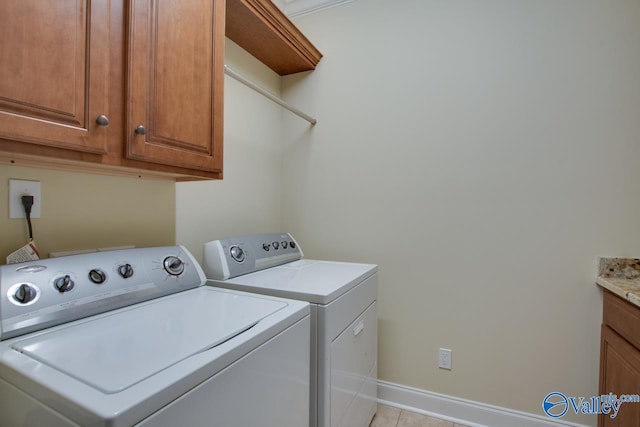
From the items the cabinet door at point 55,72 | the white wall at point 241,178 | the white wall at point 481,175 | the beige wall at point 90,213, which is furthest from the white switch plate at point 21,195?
the white wall at point 481,175

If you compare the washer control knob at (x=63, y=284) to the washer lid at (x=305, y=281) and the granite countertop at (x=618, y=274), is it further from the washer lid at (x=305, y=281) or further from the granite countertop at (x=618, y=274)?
the granite countertop at (x=618, y=274)

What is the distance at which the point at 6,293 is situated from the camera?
770mm

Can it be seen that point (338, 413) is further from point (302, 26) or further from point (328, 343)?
point (302, 26)

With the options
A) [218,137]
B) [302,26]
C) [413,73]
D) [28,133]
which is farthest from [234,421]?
[302,26]

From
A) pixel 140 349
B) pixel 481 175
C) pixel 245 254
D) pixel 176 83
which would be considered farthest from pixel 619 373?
pixel 176 83

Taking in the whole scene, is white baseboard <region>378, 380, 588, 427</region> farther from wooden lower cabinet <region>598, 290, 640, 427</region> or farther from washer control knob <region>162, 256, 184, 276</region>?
washer control knob <region>162, 256, 184, 276</region>

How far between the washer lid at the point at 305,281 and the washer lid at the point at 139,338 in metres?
0.15

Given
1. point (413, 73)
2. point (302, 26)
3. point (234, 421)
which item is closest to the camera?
point (234, 421)

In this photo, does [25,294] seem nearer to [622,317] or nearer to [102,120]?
[102,120]

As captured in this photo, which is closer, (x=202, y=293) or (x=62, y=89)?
(x=62, y=89)

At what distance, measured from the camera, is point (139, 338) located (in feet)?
2.43

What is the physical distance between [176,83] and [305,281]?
0.90 m

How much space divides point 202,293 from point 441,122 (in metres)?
1.59

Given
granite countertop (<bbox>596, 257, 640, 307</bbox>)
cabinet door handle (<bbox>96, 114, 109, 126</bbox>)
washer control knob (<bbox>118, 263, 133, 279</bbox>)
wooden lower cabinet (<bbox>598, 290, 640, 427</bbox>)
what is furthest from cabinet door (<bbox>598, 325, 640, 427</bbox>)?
cabinet door handle (<bbox>96, 114, 109, 126</bbox>)
